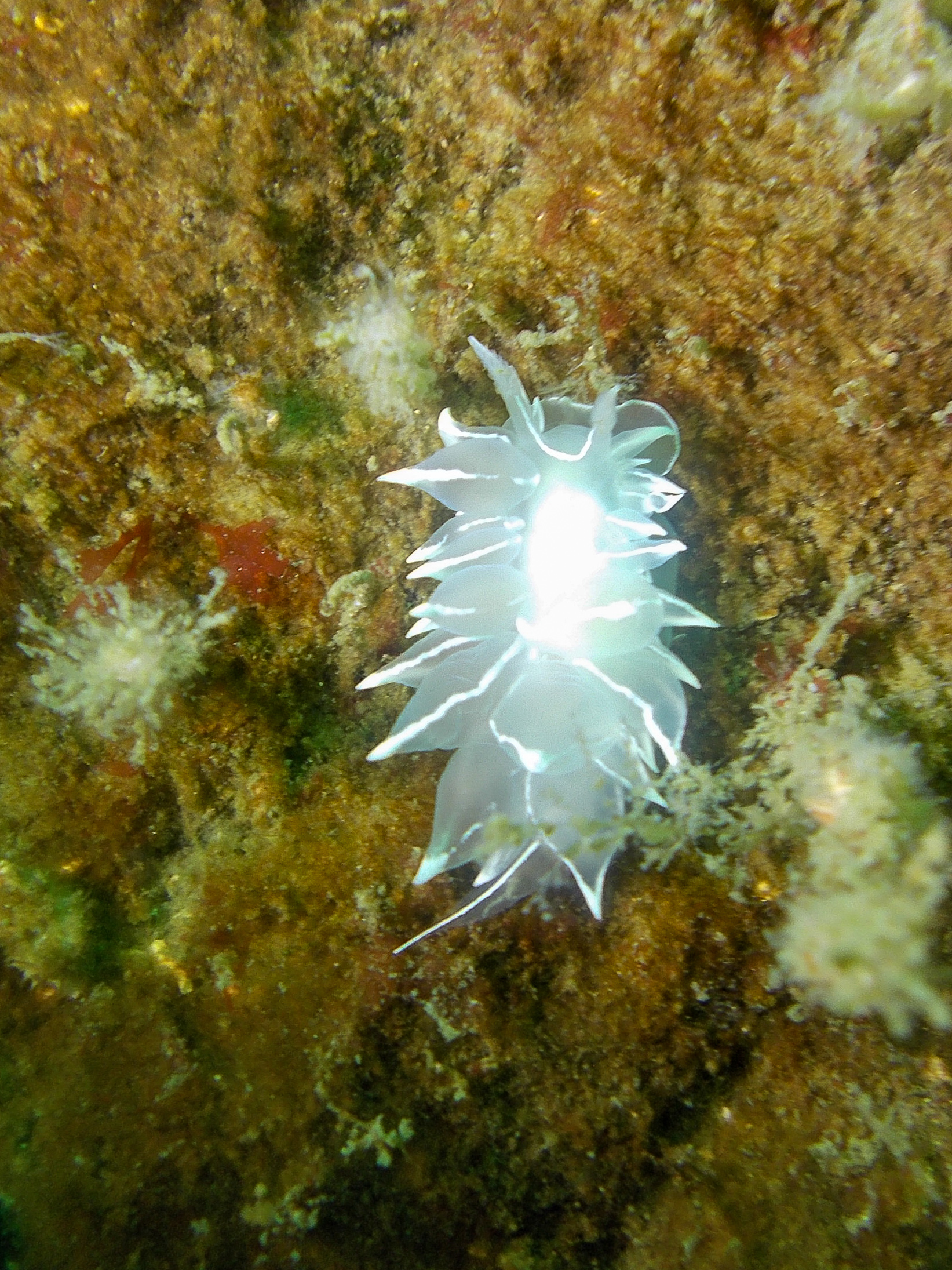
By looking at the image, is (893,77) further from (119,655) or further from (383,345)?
(119,655)

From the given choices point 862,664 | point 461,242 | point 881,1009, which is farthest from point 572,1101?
point 461,242

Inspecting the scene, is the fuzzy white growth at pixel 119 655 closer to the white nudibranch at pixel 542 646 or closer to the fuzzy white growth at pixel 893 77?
the white nudibranch at pixel 542 646

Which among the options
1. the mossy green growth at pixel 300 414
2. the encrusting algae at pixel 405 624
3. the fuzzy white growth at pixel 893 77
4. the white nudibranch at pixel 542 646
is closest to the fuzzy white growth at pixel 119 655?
the encrusting algae at pixel 405 624

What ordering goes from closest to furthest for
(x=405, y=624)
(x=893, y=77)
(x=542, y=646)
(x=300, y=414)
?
(x=893, y=77) < (x=542, y=646) < (x=300, y=414) < (x=405, y=624)

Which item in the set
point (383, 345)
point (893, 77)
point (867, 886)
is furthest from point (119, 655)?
point (893, 77)

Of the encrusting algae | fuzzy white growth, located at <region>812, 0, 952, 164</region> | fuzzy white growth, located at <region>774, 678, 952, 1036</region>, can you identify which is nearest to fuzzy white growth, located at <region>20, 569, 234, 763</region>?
the encrusting algae

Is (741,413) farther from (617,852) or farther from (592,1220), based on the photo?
(592,1220)
